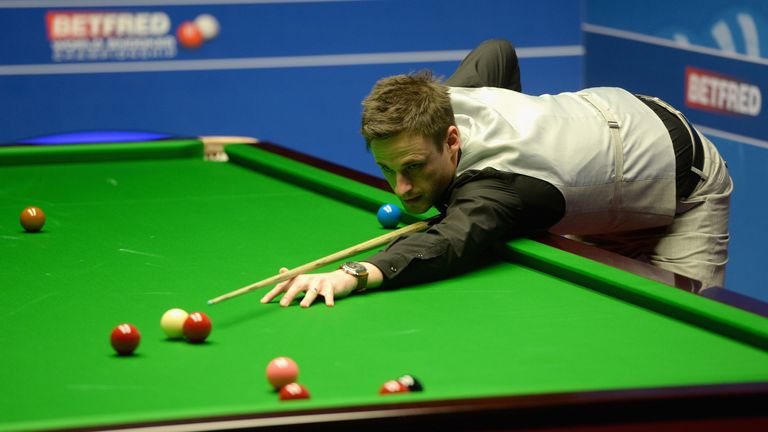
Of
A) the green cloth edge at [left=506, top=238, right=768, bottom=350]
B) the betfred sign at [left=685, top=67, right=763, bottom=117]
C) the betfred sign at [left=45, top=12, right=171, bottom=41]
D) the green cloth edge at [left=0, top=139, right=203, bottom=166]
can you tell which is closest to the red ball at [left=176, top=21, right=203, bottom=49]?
the betfred sign at [left=45, top=12, right=171, bottom=41]

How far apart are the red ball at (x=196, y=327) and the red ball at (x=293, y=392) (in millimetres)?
366

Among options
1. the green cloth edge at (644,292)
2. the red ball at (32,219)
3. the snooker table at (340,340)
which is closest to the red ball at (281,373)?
the snooker table at (340,340)

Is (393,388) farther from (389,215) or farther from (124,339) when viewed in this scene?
(389,215)

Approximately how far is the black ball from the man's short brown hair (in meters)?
0.99

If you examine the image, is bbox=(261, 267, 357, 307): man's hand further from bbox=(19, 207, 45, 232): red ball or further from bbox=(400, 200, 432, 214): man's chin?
bbox=(19, 207, 45, 232): red ball

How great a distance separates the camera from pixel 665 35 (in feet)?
17.6

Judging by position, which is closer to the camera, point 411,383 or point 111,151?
point 411,383

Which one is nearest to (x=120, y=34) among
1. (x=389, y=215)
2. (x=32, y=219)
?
(x=32, y=219)

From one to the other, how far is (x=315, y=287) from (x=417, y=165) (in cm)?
49

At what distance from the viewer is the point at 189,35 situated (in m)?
5.89

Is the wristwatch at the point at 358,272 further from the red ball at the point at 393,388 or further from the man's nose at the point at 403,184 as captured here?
the red ball at the point at 393,388

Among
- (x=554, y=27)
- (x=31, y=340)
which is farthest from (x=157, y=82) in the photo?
(x=31, y=340)

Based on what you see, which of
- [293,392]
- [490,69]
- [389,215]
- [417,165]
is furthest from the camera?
[490,69]

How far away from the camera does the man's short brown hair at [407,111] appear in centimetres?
261
